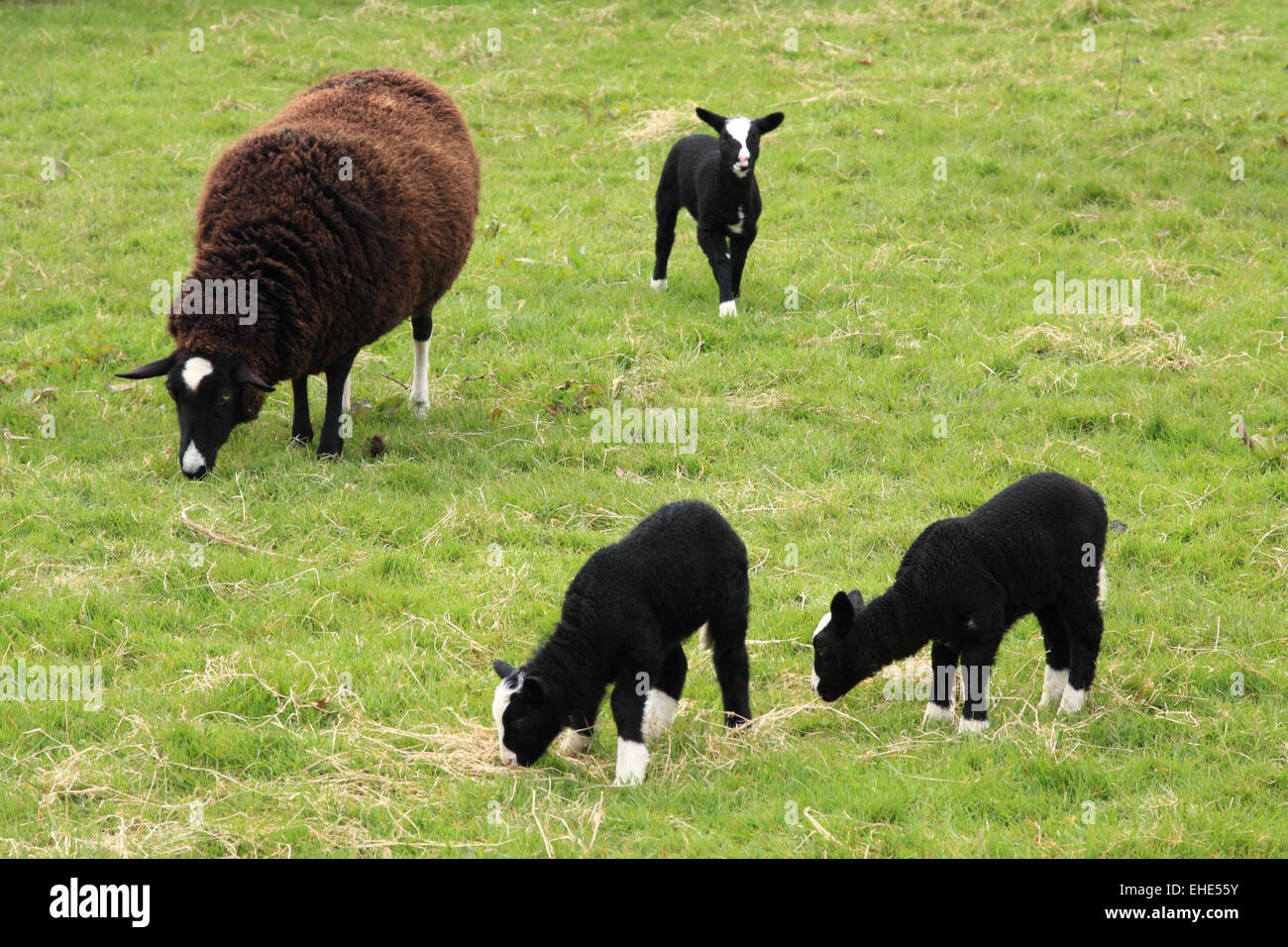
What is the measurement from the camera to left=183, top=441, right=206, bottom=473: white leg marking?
9.45m

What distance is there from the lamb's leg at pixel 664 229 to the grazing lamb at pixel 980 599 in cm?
713

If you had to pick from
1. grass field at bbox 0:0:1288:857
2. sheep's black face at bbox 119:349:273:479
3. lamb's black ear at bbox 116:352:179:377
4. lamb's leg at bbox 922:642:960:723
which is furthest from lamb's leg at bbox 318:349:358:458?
lamb's leg at bbox 922:642:960:723

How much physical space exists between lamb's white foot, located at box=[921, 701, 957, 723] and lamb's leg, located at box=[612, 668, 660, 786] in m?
1.58

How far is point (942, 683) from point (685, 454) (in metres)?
3.77

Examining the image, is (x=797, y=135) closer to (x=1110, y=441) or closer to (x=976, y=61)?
(x=976, y=61)

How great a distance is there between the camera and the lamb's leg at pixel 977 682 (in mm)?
6457

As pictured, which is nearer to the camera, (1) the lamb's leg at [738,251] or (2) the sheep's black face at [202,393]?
(2) the sheep's black face at [202,393]

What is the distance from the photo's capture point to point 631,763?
19.9 feet

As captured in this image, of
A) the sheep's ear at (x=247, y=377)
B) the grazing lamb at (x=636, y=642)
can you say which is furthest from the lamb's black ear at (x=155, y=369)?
the grazing lamb at (x=636, y=642)

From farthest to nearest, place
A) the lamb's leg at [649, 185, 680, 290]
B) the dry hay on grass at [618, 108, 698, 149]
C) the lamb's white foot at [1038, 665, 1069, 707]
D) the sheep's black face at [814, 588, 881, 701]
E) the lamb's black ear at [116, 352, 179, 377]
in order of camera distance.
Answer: the dry hay on grass at [618, 108, 698, 149], the lamb's leg at [649, 185, 680, 290], the lamb's black ear at [116, 352, 179, 377], the lamb's white foot at [1038, 665, 1069, 707], the sheep's black face at [814, 588, 881, 701]

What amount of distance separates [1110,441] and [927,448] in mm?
1406

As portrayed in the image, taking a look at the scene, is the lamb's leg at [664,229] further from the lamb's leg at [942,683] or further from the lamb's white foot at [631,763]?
the lamb's white foot at [631,763]

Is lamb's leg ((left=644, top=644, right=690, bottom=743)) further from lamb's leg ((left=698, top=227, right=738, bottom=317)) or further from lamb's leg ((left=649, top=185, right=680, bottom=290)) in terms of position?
lamb's leg ((left=649, top=185, right=680, bottom=290))
